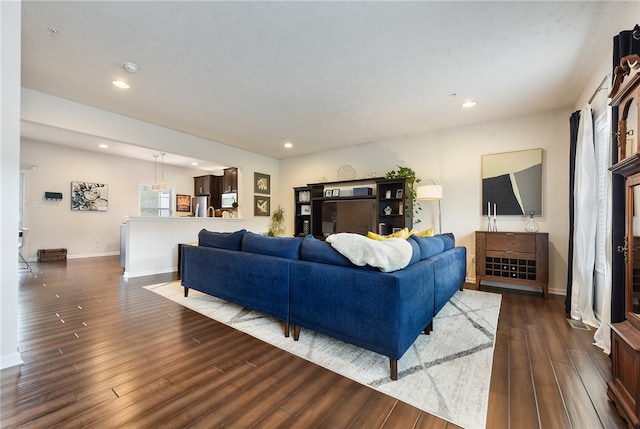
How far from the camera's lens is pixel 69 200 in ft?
21.4

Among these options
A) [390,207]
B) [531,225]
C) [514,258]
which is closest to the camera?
[514,258]

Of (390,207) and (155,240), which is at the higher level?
(390,207)

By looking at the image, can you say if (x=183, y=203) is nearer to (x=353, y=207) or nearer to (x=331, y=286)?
(x=353, y=207)

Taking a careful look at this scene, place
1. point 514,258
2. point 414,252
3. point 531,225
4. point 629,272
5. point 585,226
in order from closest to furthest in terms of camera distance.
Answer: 1. point 629,272
2. point 414,252
3. point 585,226
4. point 514,258
5. point 531,225

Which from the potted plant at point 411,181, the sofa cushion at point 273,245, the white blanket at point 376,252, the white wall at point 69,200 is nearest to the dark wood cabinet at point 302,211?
the potted plant at point 411,181

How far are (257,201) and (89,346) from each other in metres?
4.73

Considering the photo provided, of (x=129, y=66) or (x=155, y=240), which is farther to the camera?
(x=155, y=240)

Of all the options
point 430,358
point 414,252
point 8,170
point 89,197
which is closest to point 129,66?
point 8,170

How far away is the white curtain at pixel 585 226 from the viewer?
2.66 m

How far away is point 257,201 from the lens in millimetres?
6621

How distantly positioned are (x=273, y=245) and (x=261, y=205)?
4.33 meters

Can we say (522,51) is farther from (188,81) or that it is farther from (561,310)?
(188,81)

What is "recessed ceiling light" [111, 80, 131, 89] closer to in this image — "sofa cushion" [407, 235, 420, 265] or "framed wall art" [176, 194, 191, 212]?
"sofa cushion" [407, 235, 420, 265]

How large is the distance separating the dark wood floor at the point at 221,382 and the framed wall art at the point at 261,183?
A: 13.8ft
